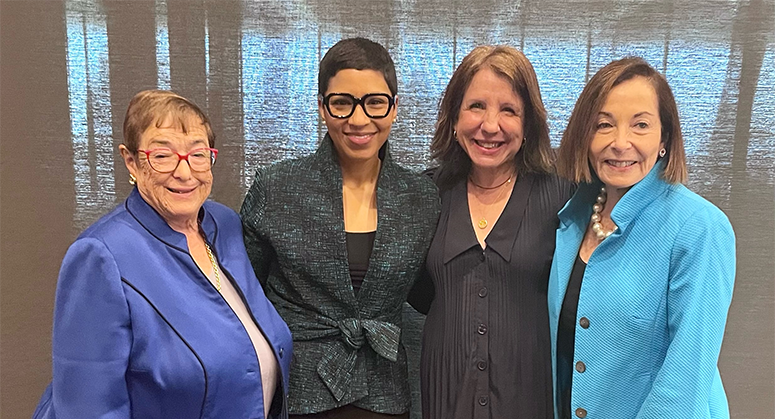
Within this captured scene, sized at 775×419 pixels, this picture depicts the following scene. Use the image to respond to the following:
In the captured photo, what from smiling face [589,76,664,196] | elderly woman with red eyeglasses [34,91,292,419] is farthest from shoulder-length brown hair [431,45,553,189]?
elderly woman with red eyeglasses [34,91,292,419]

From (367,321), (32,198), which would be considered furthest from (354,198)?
(32,198)

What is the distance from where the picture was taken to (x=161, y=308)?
4.04 ft

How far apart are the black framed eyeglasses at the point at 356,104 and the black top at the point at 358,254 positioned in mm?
361

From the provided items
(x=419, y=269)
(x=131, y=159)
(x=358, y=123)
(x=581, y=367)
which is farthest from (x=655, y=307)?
(x=131, y=159)

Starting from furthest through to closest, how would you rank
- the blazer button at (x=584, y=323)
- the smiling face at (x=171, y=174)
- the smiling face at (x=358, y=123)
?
the smiling face at (x=358, y=123)
the blazer button at (x=584, y=323)
the smiling face at (x=171, y=174)

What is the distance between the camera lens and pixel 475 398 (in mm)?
1604

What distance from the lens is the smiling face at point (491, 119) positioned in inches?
64.0

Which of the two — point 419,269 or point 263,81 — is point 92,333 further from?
point 263,81

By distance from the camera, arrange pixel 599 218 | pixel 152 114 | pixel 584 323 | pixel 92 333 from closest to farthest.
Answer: pixel 92 333, pixel 152 114, pixel 584 323, pixel 599 218

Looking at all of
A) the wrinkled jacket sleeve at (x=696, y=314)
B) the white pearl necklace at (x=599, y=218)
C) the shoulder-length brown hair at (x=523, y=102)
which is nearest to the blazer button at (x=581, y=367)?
the wrinkled jacket sleeve at (x=696, y=314)

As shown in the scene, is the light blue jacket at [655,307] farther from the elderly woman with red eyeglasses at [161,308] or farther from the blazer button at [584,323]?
the elderly woman with red eyeglasses at [161,308]

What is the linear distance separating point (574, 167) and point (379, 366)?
2.67 ft

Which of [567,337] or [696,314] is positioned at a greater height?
[696,314]

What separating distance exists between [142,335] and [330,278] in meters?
0.55
